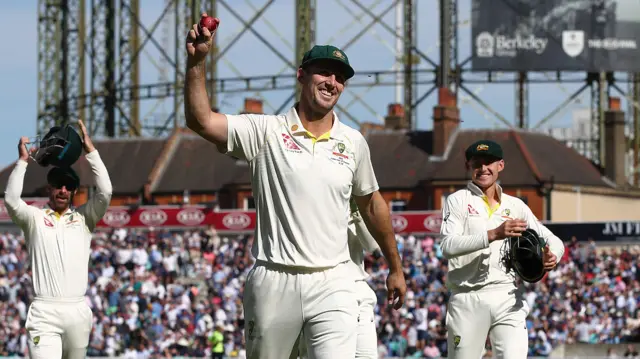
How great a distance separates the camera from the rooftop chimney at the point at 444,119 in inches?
2061

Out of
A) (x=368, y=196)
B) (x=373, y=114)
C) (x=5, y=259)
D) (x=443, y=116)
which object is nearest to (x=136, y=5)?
(x=373, y=114)

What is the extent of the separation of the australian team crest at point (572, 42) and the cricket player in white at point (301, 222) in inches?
1857

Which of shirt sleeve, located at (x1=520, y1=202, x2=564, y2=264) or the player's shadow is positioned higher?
shirt sleeve, located at (x1=520, y1=202, x2=564, y2=264)

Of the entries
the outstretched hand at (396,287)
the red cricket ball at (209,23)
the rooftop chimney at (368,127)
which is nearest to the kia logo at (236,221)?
the rooftop chimney at (368,127)

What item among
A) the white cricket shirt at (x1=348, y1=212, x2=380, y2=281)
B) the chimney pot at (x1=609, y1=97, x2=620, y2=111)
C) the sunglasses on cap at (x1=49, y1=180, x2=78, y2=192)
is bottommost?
the white cricket shirt at (x1=348, y1=212, x2=380, y2=281)

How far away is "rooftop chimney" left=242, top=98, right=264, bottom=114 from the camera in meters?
56.6

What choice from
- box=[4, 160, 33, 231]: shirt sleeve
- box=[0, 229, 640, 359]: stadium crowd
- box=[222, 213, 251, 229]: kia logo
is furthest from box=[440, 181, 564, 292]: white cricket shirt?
box=[222, 213, 251, 229]: kia logo

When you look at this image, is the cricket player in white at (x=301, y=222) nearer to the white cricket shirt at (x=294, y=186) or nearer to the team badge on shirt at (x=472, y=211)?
the white cricket shirt at (x=294, y=186)

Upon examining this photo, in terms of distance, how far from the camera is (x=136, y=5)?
59.9m

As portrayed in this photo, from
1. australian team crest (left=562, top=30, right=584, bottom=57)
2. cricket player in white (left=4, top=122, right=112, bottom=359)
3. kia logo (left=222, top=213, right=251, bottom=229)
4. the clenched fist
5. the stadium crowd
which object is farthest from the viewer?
australian team crest (left=562, top=30, right=584, bottom=57)

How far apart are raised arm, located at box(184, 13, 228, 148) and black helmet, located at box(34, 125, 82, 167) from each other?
167 inches

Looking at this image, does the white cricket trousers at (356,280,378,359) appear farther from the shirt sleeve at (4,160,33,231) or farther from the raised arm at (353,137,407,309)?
the shirt sleeve at (4,160,33,231)

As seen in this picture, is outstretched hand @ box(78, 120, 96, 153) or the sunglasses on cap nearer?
outstretched hand @ box(78, 120, 96, 153)

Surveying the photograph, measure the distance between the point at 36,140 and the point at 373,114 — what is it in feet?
147
